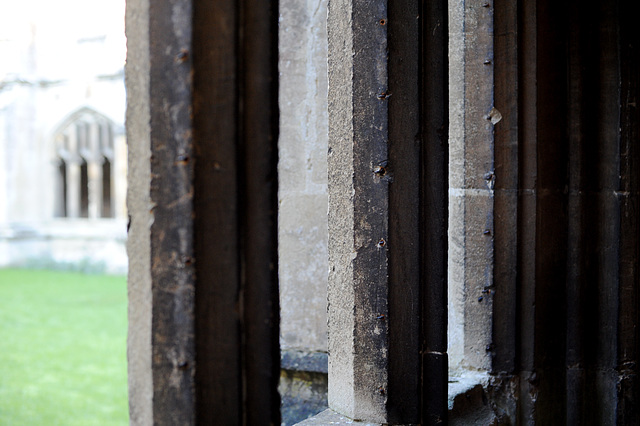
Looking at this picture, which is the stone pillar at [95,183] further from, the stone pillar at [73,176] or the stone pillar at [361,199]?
the stone pillar at [361,199]

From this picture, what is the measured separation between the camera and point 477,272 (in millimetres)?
1793

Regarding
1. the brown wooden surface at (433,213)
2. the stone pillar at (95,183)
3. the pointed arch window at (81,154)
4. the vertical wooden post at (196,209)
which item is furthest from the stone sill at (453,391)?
the stone pillar at (95,183)

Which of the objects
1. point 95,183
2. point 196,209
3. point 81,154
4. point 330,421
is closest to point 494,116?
point 330,421

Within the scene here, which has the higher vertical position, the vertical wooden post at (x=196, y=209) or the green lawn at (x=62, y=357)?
the vertical wooden post at (x=196, y=209)

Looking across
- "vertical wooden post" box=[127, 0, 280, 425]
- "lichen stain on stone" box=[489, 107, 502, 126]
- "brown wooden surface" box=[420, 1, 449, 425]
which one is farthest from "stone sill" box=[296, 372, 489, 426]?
"lichen stain on stone" box=[489, 107, 502, 126]

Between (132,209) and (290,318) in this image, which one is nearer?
(132,209)

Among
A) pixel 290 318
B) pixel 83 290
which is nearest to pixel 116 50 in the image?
pixel 83 290

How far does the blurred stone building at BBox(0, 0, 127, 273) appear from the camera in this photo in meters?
12.9

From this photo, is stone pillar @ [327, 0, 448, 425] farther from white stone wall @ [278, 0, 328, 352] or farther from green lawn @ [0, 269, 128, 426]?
green lawn @ [0, 269, 128, 426]

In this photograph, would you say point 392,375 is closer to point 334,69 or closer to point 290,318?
point 334,69

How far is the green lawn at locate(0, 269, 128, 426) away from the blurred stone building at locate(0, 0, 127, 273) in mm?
3867

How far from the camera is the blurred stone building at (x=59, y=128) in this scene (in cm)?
1290

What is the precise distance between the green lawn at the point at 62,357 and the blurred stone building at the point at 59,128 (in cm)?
387

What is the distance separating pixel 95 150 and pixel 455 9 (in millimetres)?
12761
